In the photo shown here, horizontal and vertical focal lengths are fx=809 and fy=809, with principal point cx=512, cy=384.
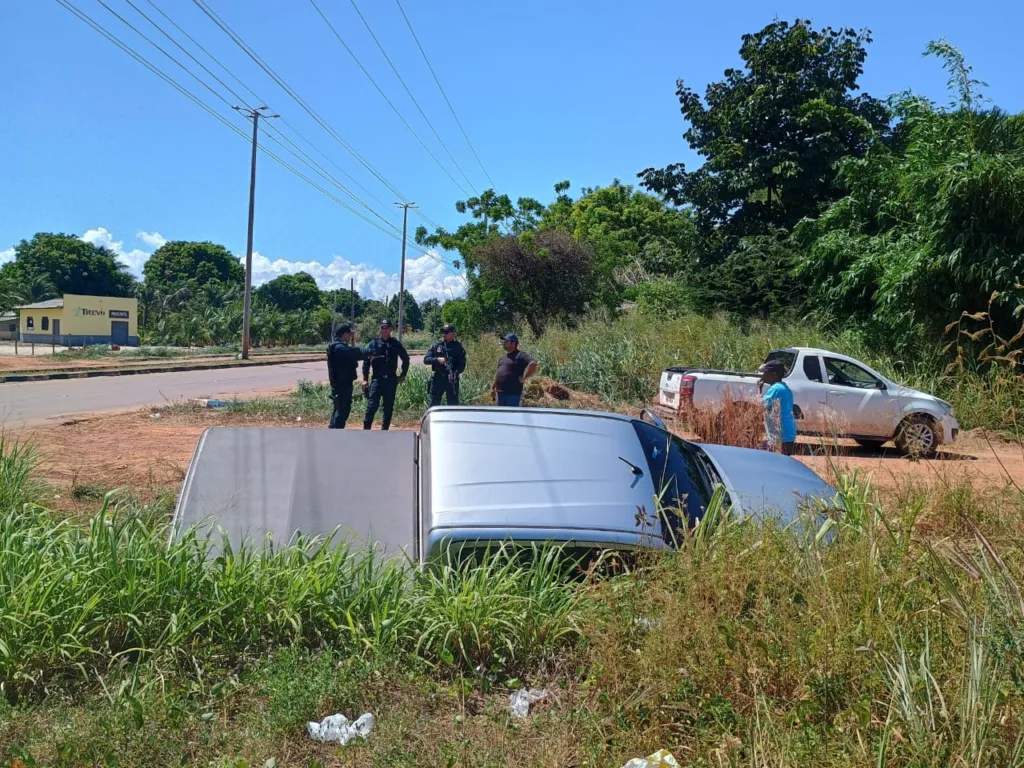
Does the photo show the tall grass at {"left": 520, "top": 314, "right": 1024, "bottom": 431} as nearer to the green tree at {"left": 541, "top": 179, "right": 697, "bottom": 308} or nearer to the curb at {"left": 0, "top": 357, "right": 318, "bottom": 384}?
the green tree at {"left": 541, "top": 179, "right": 697, "bottom": 308}

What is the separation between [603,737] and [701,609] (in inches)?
23.0

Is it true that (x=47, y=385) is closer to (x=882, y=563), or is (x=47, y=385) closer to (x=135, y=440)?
(x=135, y=440)

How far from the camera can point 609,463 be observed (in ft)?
13.5

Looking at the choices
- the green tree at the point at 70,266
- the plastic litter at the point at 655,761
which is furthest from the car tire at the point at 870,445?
the green tree at the point at 70,266

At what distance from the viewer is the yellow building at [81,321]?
5156cm

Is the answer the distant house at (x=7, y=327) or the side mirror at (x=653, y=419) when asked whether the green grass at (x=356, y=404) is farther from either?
the distant house at (x=7, y=327)

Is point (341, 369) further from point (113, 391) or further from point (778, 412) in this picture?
point (113, 391)

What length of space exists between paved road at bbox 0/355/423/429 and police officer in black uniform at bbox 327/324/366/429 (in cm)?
452

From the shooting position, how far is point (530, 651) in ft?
11.0

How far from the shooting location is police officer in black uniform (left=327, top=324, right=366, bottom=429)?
10.4m

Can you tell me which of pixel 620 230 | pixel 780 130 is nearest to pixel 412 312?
pixel 620 230

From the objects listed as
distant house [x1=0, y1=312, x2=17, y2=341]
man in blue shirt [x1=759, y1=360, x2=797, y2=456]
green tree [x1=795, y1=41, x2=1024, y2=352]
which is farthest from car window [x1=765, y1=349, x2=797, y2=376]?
distant house [x1=0, y1=312, x2=17, y2=341]

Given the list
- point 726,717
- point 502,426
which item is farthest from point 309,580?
point 726,717

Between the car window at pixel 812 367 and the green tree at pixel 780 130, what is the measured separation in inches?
534
